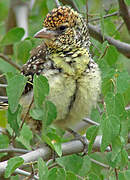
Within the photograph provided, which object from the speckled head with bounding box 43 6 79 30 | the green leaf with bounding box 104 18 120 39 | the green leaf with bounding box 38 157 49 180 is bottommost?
the green leaf with bounding box 38 157 49 180

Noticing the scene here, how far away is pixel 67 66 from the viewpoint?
2734 mm

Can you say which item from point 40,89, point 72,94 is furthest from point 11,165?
point 72,94

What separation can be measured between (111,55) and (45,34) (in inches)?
18.2

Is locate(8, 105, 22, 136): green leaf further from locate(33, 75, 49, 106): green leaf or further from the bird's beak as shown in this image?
the bird's beak

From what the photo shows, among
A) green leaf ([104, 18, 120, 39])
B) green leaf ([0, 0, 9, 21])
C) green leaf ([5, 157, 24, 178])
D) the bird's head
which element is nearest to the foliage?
green leaf ([5, 157, 24, 178])

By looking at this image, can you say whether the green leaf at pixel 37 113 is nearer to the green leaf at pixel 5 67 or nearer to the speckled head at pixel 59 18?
the speckled head at pixel 59 18

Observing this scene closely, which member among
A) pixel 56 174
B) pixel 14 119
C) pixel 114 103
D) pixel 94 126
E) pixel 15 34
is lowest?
pixel 56 174

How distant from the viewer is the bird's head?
2.72 metres

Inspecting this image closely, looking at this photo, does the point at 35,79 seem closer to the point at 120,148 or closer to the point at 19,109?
the point at 19,109

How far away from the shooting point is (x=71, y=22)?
2.83 m

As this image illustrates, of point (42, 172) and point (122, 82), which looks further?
point (122, 82)

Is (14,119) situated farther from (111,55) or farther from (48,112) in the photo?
(111,55)

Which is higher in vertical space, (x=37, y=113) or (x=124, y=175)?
(x=37, y=113)

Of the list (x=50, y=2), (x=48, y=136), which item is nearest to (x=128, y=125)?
(x=48, y=136)
